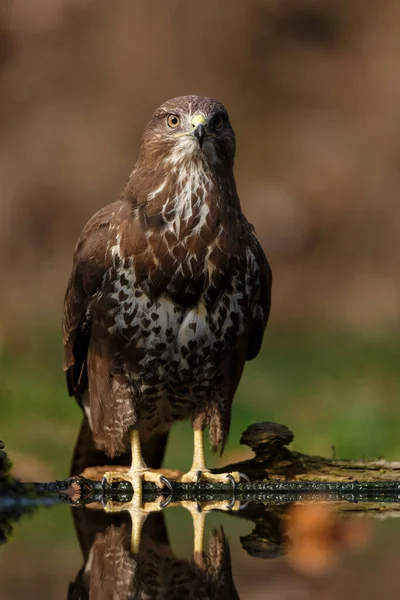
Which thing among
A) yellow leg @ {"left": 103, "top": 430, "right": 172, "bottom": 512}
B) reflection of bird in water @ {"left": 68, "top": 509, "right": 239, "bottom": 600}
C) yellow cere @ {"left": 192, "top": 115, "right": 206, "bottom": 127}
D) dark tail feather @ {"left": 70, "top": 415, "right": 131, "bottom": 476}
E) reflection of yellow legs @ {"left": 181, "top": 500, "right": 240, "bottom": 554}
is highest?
yellow cere @ {"left": 192, "top": 115, "right": 206, "bottom": 127}

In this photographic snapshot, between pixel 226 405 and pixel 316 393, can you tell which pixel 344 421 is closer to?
pixel 316 393

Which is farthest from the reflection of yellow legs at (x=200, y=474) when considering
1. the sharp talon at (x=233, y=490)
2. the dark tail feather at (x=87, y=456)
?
the dark tail feather at (x=87, y=456)

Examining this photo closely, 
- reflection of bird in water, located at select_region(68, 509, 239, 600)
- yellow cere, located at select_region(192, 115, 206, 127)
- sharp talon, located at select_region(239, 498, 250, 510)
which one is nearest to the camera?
reflection of bird in water, located at select_region(68, 509, 239, 600)

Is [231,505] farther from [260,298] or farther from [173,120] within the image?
[173,120]

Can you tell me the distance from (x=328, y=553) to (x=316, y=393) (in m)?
7.53

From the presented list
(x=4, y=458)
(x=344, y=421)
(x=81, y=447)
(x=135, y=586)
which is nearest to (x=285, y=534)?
(x=135, y=586)

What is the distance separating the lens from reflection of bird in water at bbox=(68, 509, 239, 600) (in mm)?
2783

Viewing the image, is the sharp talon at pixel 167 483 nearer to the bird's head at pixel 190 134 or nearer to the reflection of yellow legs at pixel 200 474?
the reflection of yellow legs at pixel 200 474

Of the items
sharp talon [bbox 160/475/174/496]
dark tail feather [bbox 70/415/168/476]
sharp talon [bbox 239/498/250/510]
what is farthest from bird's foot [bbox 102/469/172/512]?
dark tail feather [bbox 70/415/168/476]

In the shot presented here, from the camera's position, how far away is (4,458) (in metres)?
4.21

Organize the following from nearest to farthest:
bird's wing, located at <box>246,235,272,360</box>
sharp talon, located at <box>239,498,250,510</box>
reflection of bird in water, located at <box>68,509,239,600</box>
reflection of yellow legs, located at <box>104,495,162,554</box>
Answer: reflection of bird in water, located at <box>68,509,239,600</box> → reflection of yellow legs, located at <box>104,495,162,554</box> → sharp talon, located at <box>239,498,250,510</box> → bird's wing, located at <box>246,235,272,360</box>

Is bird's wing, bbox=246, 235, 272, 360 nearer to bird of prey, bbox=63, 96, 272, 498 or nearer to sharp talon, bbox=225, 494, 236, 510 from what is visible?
bird of prey, bbox=63, 96, 272, 498

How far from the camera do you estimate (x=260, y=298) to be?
547cm

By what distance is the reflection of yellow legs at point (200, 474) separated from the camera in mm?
4859
